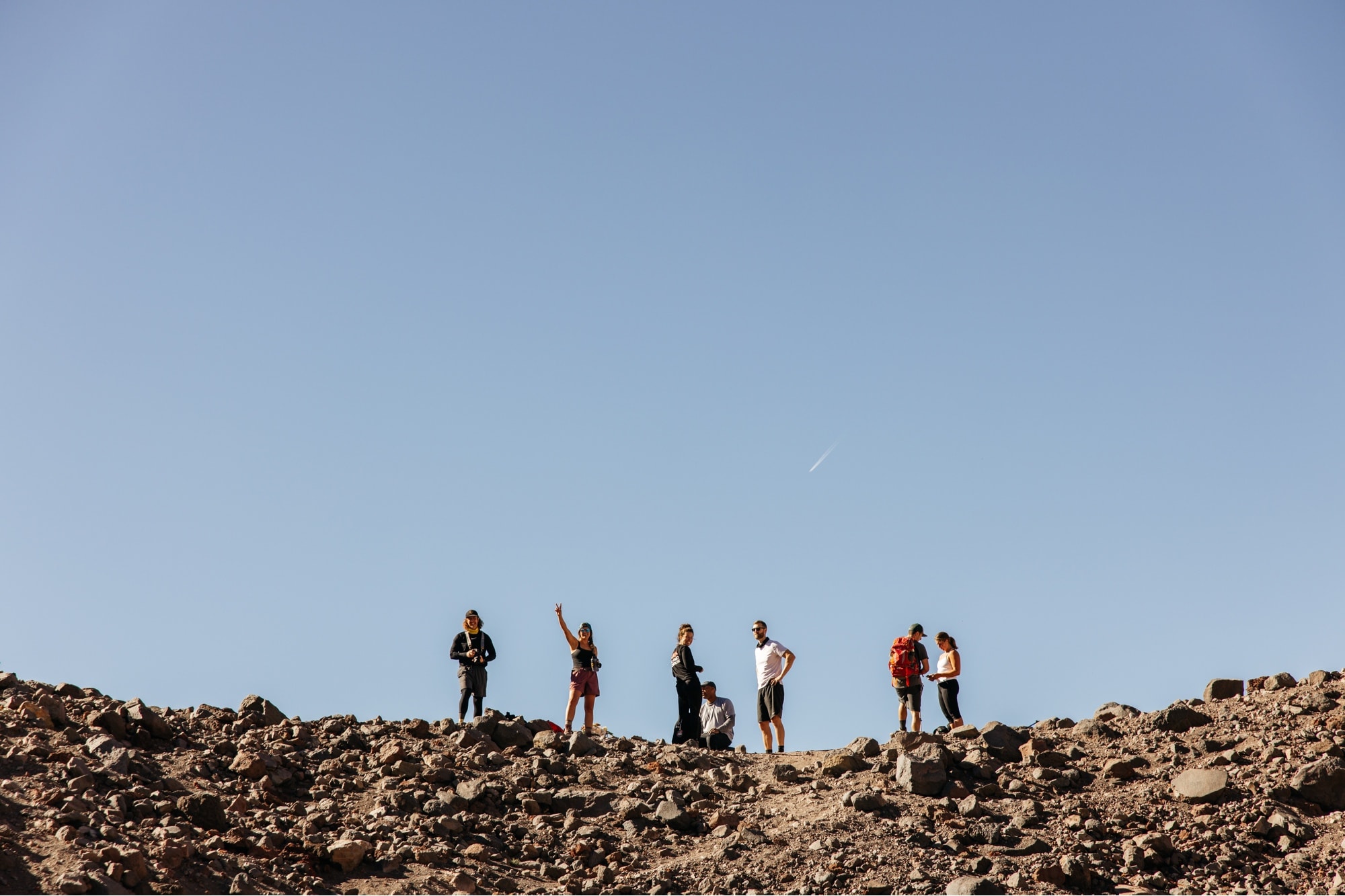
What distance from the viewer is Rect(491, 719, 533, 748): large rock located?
17.1 meters

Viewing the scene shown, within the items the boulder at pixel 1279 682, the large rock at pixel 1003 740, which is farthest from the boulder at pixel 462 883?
the boulder at pixel 1279 682

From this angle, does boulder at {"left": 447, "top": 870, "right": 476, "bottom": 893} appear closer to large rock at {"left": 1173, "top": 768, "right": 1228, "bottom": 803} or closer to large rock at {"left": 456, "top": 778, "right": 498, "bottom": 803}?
large rock at {"left": 456, "top": 778, "right": 498, "bottom": 803}

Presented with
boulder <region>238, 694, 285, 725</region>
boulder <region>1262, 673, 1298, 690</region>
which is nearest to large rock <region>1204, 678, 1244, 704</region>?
boulder <region>1262, 673, 1298, 690</region>

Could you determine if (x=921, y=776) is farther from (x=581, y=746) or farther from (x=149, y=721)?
(x=149, y=721)

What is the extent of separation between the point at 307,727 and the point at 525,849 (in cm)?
473

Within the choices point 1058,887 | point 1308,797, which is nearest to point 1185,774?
point 1308,797

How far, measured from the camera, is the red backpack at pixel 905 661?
1792 centimetres

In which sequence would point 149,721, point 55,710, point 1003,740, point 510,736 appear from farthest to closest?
point 510,736
point 1003,740
point 149,721
point 55,710

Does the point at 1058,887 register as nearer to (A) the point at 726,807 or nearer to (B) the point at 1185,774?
(B) the point at 1185,774

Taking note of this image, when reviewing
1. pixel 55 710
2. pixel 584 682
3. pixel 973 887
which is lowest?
pixel 973 887

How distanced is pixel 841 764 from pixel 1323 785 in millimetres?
5769

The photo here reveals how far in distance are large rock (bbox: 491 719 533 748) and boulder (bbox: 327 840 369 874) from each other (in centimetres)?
404

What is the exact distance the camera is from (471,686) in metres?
18.5

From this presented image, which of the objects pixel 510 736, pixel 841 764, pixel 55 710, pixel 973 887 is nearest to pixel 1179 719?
pixel 841 764
